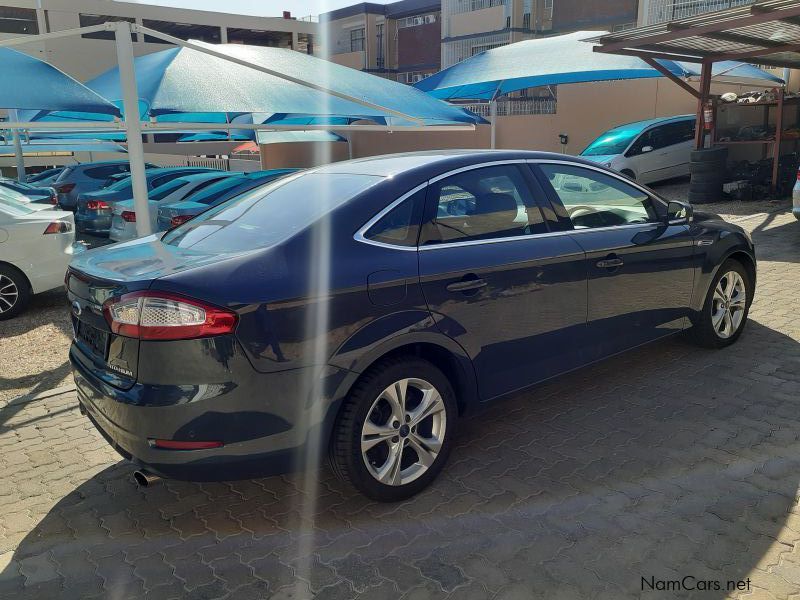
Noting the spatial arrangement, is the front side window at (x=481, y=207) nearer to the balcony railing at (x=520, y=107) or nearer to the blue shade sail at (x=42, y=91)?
the blue shade sail at (x=42, y=91)

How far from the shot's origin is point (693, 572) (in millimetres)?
2805

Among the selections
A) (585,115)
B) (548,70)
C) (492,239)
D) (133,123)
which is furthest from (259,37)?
(492,239)

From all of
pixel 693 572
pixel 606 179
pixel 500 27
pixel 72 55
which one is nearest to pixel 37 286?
pixel 606 179

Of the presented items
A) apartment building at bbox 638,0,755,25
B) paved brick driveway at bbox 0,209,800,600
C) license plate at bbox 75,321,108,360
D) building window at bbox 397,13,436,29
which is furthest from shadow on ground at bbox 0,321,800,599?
building window at bbox 397,13,436,29

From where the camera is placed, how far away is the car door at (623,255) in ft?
13.5

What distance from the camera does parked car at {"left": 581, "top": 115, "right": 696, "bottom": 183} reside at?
1512 centimetres

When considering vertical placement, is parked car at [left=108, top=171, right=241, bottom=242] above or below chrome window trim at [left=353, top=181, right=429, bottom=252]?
below

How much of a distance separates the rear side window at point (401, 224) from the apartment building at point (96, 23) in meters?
29.9

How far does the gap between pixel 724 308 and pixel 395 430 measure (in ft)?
10.7

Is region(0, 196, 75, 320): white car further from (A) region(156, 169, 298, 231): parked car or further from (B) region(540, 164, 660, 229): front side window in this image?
(B) region(540, 164, 660, 229): front side window

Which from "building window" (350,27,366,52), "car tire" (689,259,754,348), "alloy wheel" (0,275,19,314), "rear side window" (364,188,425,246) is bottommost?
"alloy wheel" (0,275,19,314)

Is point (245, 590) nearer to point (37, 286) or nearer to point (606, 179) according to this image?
point (606, 179)

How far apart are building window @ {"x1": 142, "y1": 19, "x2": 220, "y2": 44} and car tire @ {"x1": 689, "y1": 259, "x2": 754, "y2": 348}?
3665cm

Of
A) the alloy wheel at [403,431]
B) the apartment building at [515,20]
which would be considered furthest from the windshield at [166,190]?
the apartment building at [515,20]
